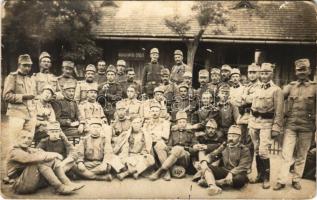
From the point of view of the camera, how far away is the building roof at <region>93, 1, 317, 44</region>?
177 inches

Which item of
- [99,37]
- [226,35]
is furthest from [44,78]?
[226,35]

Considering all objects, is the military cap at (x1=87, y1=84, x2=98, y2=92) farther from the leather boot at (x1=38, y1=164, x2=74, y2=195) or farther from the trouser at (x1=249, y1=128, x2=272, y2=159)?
the trouser at (x1=249, y1=128, x2=272, y2=159)

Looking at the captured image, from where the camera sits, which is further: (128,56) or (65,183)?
(128,56)

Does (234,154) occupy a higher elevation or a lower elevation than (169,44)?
lower

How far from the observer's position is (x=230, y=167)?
434cm

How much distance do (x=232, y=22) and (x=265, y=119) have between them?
1.13 meters

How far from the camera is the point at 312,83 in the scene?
14.5 ft

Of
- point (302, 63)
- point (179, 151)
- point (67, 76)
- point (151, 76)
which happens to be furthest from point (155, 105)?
point (302, 63)

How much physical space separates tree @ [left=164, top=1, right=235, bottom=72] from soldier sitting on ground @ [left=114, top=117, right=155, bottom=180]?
3.41ft

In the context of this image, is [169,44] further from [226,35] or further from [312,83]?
[312,83]

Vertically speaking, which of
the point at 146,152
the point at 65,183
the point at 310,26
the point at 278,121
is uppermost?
the point at 310,26

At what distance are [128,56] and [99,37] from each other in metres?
0.39

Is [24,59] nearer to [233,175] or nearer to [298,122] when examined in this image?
[233,175]

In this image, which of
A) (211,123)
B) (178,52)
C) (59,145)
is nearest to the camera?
(59,145)
